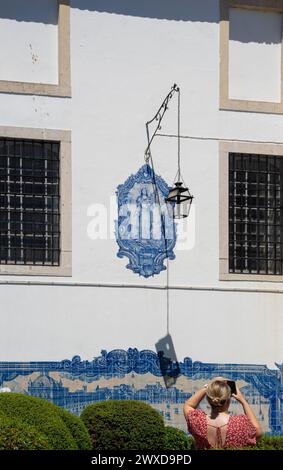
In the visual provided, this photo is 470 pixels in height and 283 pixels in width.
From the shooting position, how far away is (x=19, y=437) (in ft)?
36.6

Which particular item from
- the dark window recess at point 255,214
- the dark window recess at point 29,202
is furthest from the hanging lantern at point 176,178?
the dark window recess at point 29,202

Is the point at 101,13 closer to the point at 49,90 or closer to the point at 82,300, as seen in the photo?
the point at 49,90

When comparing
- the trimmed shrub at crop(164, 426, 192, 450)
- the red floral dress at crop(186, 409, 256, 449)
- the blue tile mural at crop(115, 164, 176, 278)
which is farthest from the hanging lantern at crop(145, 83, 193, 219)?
the red floral dress at crop(186, 409, 256, 449)

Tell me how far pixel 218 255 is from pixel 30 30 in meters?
4.31

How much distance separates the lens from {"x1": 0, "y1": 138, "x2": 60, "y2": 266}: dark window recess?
17078 millimetres

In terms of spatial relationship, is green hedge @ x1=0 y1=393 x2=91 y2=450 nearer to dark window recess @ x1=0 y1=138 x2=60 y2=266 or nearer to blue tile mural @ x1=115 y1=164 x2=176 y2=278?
dark window recess @ x1=0 y1=138 x2=60 y2=266

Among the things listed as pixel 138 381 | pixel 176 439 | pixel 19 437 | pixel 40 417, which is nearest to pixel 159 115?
pixel 138 381

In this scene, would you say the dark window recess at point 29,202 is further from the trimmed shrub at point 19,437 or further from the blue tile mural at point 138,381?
the trimmed shrub at point 19,437

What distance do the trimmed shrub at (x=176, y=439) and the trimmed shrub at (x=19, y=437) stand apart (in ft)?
17.1

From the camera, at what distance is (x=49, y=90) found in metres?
17.2

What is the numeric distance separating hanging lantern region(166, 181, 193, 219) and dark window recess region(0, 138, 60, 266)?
1.66 metres

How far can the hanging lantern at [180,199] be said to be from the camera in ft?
56.2

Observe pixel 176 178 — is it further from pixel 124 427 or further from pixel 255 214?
pixel 124 427
